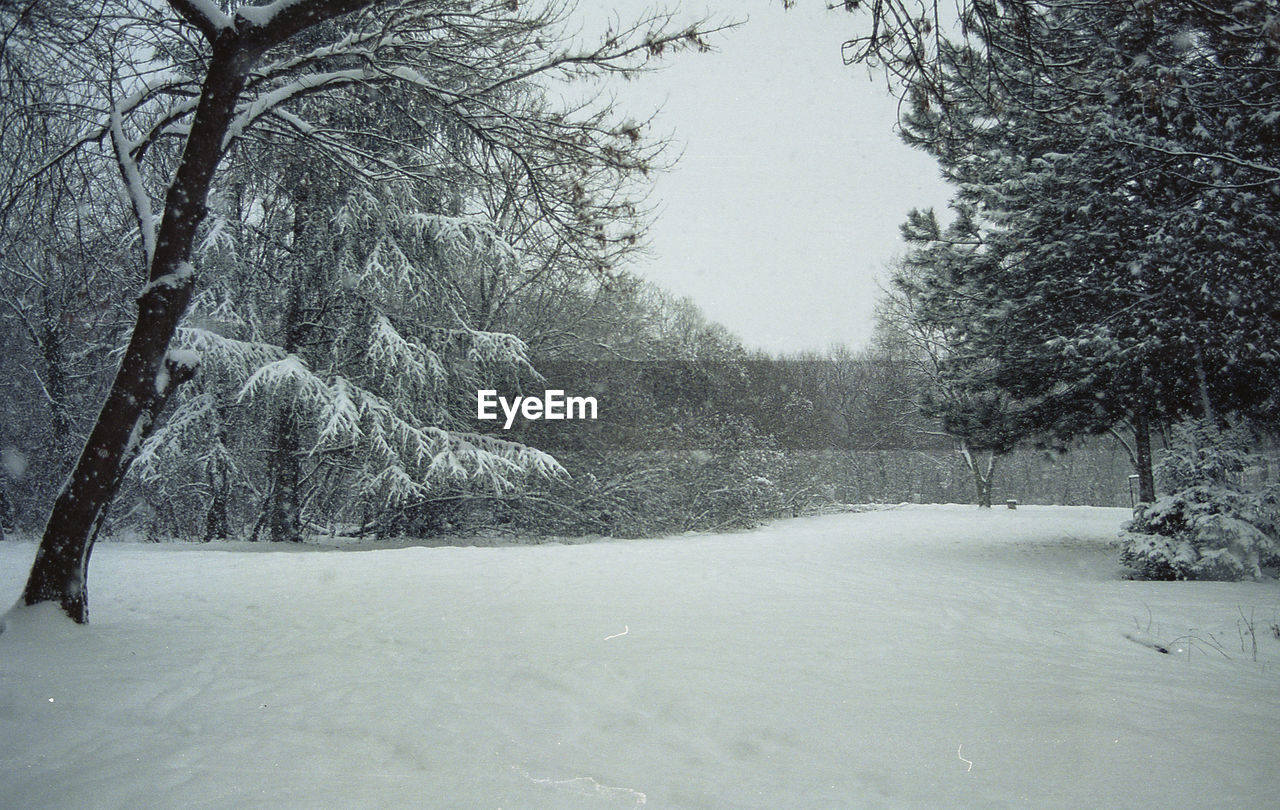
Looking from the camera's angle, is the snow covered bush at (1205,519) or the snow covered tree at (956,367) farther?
the snow covered tree at (956,367)

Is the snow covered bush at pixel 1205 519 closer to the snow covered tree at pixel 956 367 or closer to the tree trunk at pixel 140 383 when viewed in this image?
the snow covered tree at pixel 956 367

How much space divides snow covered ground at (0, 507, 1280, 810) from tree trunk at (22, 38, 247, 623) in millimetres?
268

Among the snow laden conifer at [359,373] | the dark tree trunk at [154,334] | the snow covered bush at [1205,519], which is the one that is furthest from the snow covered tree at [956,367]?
the dark tree trunk at [154,334]

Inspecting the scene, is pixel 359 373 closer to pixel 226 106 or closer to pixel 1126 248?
pixel 226 106

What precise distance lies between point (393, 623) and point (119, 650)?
1.54m

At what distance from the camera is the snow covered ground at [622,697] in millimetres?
2492

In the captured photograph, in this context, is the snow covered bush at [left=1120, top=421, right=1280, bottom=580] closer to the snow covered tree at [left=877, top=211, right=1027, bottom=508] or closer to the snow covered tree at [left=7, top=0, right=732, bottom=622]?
the snow covered tree at [left=877, top=211, right=1027, bottom=508]

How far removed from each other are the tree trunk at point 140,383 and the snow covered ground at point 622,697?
0.27m

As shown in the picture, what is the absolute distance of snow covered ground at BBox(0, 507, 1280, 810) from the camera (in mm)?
2492

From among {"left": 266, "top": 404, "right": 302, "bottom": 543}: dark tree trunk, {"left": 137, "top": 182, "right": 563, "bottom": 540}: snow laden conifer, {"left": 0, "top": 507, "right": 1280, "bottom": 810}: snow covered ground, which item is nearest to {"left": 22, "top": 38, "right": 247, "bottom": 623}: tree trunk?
{"left": 0, "top": 507, "right": 1280, "bottom": 810}: snow covered ground

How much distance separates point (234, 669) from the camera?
3.60 metres

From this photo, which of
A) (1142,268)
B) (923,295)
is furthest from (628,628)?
(923,295)

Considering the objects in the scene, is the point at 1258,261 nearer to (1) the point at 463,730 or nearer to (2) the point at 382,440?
(1) the point at 463,730

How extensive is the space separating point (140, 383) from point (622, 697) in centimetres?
A: 349
